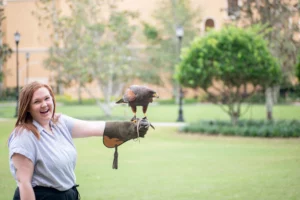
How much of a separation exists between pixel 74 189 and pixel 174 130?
14.6 m

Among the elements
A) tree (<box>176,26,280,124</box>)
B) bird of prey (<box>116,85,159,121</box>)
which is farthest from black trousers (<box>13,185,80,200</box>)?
tree (<box>176,26,280,124</box>)

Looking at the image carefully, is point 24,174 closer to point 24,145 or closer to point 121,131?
point 24,145

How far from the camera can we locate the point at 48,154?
3531 millimetres

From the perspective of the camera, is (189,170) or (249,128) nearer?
(189,170)

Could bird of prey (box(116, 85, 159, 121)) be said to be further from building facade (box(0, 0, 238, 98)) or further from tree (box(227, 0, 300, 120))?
building facade (box(0, 0, 238, 98))

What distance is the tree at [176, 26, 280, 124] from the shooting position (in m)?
16.3

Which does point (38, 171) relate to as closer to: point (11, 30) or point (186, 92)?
point (11, 30)

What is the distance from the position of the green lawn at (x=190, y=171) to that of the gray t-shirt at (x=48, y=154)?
4.01m

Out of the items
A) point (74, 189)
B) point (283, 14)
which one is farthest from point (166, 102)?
point (74, 189)

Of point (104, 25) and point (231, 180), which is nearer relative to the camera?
Result: point (231, 180)

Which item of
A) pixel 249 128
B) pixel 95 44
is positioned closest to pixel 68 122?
pixel 249 128

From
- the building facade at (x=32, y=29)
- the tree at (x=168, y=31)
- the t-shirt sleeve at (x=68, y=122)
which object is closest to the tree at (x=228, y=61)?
the building facade at (x=32, y=29)

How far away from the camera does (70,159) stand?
11.9 feet

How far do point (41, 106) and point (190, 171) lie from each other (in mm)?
6770
